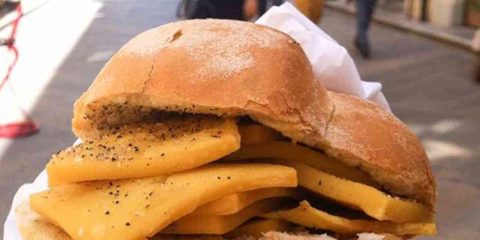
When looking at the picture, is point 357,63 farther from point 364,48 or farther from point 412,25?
point 412,25

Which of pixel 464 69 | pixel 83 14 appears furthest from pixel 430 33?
pixel 83 14

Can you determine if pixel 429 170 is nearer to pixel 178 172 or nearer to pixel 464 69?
pixel 178 172

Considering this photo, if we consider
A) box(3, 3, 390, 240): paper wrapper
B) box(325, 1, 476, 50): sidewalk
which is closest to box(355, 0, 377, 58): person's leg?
box(325, 1, 476, 50): sidewalk

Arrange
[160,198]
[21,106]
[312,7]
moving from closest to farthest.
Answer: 1. [160,198]
2. [312,7]
3. [21,106]

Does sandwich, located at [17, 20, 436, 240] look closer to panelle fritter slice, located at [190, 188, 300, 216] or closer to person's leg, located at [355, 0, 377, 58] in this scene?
panelle fritter slice, located at [190, 188, 300, 216]

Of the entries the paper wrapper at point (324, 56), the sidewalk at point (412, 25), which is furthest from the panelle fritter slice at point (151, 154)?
the sidewalk at point (412, 25)

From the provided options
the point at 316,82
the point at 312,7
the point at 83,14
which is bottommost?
the point at 83,14

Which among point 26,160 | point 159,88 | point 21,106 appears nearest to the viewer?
point 159,88
